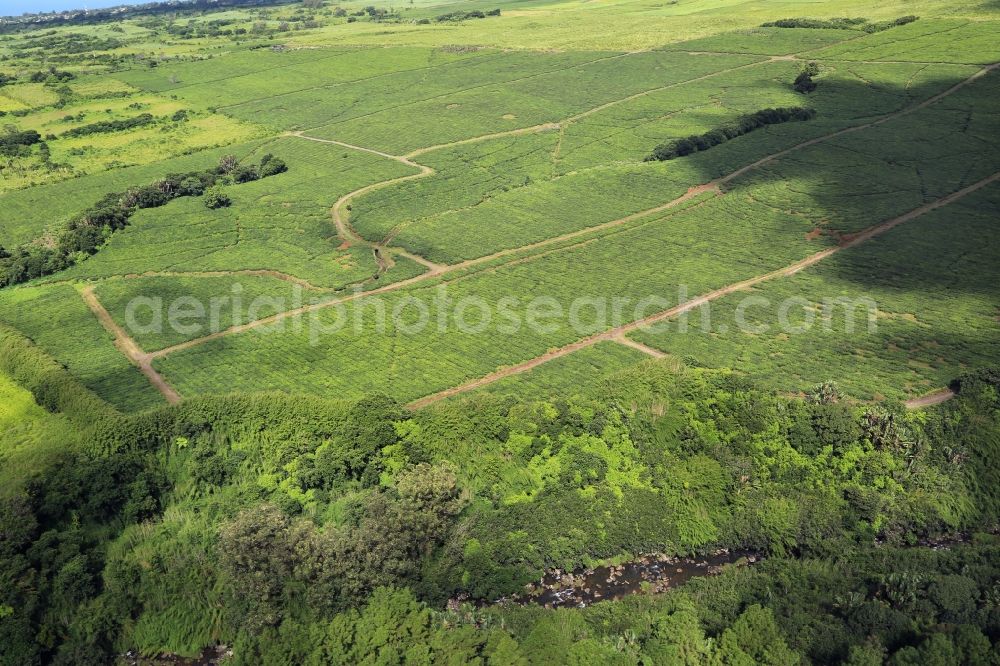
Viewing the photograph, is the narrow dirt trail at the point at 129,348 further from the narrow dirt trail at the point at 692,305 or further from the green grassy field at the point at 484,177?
the narrow dirt trail at the point at 692,305

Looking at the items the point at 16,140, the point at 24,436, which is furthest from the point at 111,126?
the point at 24,436

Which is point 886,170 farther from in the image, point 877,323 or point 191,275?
point 191,275

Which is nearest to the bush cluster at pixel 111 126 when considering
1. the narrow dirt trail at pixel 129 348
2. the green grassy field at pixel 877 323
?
the narrow dirt trail at pixel 129 348

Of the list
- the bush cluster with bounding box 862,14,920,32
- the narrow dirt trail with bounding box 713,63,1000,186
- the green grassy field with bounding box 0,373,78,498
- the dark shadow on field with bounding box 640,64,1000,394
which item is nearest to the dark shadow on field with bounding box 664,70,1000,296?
the dark shadow on field with bounding box 640,64,1000,394

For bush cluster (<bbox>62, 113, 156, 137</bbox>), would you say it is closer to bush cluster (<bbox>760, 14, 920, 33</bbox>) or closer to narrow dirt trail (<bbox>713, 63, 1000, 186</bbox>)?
narrow dirt trail (<bbox>713, 63, 1000, 186</bbox>)

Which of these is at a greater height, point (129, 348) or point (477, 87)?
point (477, 87)
